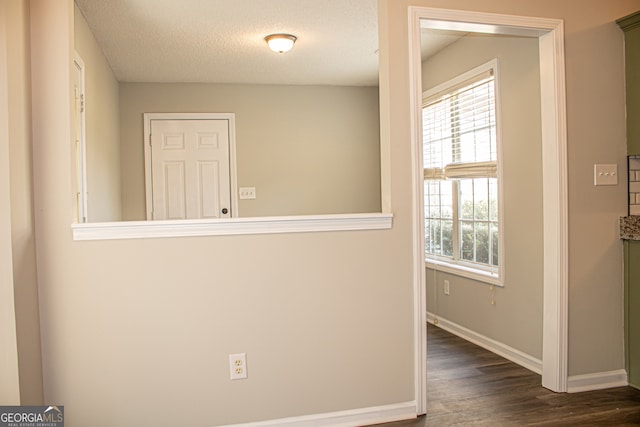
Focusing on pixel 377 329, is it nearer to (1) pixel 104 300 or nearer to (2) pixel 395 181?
(2) pixel 395 181

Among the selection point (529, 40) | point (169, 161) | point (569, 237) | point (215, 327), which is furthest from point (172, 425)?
point (169, 161)

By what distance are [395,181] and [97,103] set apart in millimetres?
2608

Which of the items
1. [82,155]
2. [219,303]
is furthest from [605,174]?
[82,155]

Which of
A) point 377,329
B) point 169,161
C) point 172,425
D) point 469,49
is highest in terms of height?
point 469,49

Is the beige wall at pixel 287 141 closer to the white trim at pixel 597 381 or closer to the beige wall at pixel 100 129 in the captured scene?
the beige wall at pixel 100 129

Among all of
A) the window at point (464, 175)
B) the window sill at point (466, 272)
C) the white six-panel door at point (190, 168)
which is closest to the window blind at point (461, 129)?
the window at point (464, 175)

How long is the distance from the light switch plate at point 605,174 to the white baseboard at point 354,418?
1.64 m

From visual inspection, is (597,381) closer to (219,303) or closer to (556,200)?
(556,200)

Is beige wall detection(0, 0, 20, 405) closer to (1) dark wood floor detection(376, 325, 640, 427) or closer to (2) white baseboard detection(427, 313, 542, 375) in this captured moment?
(1) dark wood floor detection(376, 325, 640, 427)

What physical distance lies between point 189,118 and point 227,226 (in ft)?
10.7

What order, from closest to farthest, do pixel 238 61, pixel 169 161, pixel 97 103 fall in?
pixel 97 103 → pixel 238 61 → pixel 169 161

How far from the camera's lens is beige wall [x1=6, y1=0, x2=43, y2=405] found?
1973 mm

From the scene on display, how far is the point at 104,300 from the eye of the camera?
223cm

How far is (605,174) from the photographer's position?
286cm
